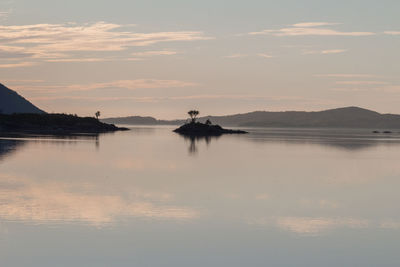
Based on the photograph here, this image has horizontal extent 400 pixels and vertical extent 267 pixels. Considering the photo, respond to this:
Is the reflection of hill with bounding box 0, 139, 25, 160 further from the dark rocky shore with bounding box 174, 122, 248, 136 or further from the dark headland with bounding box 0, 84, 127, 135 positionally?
the dark rocky shore with bounding box 174, 122, 248, 136

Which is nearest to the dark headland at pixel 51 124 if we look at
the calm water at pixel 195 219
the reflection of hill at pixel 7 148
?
the reflection of hill at pixel 7 148

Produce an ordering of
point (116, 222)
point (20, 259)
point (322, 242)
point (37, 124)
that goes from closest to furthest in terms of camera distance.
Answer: point (20, 259) → point (322, 242) → point (116, 222) → point (37, 124)

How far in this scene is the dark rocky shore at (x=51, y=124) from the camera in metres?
170

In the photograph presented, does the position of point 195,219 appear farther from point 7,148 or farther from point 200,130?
point 200,130

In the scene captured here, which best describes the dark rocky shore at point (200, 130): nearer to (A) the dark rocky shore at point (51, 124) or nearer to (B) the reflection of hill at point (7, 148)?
(A) the dark rocky shore at point (51, 124)

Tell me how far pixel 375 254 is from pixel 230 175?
82.2 ft

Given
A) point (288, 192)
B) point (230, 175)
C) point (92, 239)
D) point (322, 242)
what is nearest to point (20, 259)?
point (92, 239)

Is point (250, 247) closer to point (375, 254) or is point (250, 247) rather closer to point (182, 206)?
point (375, 254)

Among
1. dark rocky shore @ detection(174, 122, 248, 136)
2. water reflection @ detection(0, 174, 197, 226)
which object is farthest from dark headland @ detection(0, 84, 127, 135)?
water reflection @ detection(0, 174, 197, 226)

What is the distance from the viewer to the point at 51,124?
589 ft

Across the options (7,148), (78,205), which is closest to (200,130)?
(7,148)

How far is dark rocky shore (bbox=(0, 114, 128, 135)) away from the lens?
559 feet

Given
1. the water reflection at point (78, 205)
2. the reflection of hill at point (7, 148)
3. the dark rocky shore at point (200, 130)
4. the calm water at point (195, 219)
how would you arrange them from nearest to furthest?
the calm water at point (195, 219)
the water reflection at point (78, 205)
the reflection of hill at point (7, 148)
the dark rocky shore at point (200, 130)

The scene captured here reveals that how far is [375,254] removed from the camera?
60.1ft
